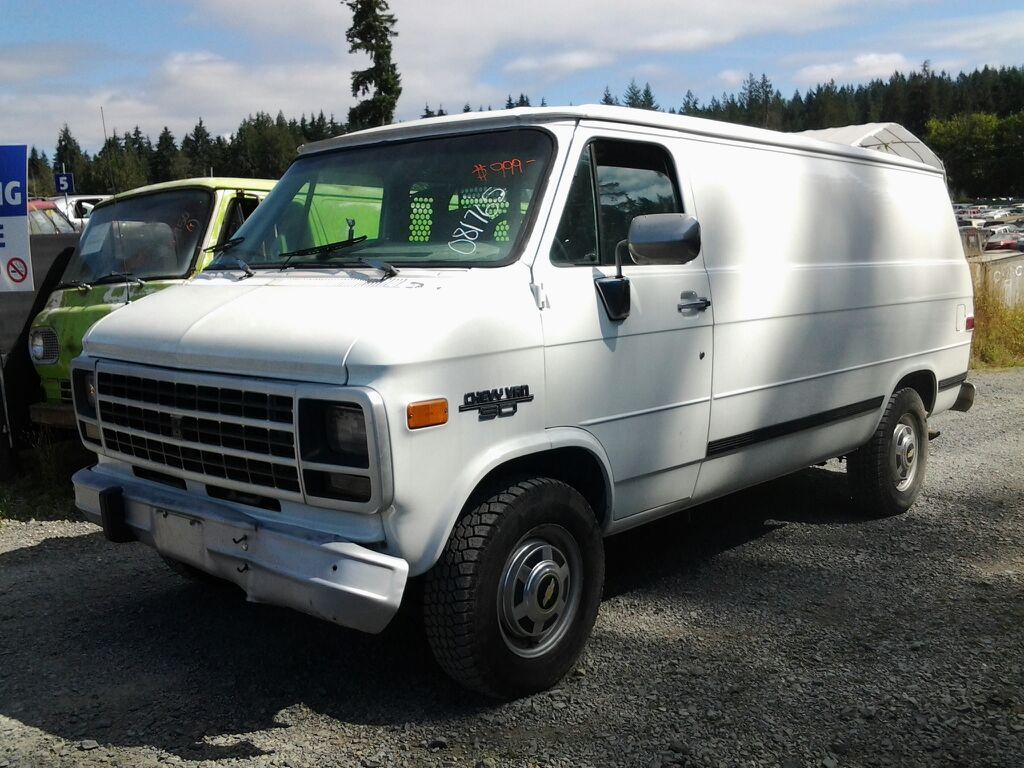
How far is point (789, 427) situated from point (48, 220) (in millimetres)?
15497

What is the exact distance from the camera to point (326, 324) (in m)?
3.27

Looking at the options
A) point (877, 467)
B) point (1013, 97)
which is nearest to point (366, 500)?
point (877, 467)

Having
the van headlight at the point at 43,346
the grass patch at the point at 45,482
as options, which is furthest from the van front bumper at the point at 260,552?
the van headlight at the point at 43,346

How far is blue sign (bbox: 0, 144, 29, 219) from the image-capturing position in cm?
688

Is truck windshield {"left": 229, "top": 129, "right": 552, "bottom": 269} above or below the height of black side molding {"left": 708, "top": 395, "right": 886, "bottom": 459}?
above

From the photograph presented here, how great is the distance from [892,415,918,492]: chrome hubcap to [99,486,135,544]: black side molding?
4.51 metres

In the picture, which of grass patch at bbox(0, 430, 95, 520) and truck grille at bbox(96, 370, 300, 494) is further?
grass patch at bbox(0, 430, 95, 520)

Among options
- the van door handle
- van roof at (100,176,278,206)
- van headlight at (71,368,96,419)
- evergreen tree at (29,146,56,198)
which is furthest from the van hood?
evergreen tree at (29,146,56,198)

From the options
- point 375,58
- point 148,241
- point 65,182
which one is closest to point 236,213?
point 148,241

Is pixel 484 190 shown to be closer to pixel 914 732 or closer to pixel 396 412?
pixel 396 412

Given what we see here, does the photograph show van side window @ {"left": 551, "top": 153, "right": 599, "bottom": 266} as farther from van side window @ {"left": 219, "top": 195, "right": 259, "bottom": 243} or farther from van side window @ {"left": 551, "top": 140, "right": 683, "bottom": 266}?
van side window @ {"left": 219, "top": 195, "right": 259, "bottom": 243}

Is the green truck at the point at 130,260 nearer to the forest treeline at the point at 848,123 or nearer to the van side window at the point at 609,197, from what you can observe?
the van side window at the point at 609,197

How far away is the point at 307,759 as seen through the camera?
323 centimetres

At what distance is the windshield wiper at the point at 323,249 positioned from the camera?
4.02 meters
